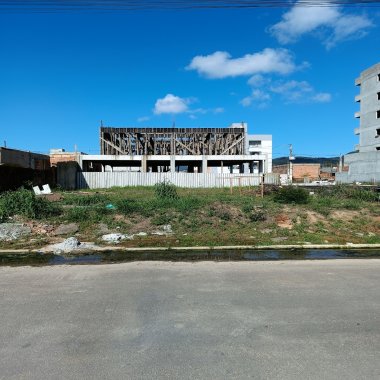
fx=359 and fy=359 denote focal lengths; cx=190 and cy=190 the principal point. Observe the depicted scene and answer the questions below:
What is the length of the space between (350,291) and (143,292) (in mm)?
3589

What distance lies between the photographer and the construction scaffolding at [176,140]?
43.2 m

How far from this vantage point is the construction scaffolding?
43219mm

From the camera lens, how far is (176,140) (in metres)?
43.9

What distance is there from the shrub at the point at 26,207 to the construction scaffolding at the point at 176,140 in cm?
2688

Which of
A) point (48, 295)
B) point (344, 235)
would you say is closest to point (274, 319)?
point (48, 295)

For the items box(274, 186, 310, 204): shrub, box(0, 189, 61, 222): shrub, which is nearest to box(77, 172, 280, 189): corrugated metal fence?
box(274, 186, 310, 204): shrub

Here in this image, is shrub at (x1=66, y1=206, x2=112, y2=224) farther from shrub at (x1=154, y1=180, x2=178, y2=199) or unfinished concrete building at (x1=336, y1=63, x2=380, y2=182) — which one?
unfinished concrete building at (x1=336, y1=63, x2=380, y2=182)

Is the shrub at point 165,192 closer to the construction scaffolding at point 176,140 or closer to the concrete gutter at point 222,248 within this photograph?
the concrete gutter at point 222,248

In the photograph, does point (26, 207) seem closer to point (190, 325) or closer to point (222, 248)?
point (222, 248)

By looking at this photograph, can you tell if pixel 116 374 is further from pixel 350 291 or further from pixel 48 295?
pixel 350 291

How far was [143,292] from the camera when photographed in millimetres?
6199

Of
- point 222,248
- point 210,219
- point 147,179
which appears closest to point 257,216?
point 210,219

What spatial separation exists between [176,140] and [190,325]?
40.0 metres

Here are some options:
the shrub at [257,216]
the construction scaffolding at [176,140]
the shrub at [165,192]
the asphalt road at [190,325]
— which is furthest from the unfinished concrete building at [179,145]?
the asphalt road at [190,325]
